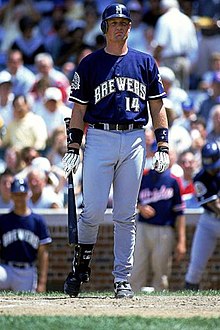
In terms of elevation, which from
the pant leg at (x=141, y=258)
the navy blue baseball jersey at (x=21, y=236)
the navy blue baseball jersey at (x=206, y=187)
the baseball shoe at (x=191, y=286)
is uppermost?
the navy blue baseball jersey at (x=206, y=187)

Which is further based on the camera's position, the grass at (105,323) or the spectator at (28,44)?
the spectator at (28,44)

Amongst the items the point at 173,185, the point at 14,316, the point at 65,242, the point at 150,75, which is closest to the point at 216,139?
the point at 173,185

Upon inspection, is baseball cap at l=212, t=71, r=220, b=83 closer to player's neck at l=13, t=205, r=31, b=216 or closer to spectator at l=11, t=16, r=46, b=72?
spectator at l=11, t=16, r=46, b=72

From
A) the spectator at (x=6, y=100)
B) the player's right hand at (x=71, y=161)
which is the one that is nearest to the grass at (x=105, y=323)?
the player's right hand at (x=71, y=161)

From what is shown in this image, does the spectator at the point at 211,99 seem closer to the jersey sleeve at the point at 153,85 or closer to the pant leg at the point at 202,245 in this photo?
the pant leg at the point at 202,245

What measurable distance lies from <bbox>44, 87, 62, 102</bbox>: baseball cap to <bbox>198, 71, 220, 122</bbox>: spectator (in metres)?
2.12

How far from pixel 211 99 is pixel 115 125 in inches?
308

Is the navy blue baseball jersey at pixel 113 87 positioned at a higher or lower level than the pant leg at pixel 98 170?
higher

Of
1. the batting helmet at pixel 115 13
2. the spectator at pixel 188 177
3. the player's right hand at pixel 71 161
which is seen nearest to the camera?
the batting helmet at pixel 115 13

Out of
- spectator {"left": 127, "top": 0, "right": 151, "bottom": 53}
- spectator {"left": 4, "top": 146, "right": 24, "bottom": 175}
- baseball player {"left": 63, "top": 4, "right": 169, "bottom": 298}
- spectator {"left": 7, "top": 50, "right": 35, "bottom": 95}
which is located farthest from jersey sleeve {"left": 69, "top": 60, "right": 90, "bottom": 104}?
spectator {"left": 127, "top": 0, "right": 151, "bottom": 53}

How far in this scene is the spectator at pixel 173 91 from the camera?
50.0 feet

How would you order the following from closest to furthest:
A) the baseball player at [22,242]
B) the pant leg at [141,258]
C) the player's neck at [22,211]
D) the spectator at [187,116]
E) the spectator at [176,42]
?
the baseball player at [22,242] → the player's neck at [22,211] → the pant leg at [141,258] → the spectator at [187,116] → the spectator at [176,42]

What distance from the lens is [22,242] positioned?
11867 millimetres

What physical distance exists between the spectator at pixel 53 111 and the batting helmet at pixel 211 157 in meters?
3.40
